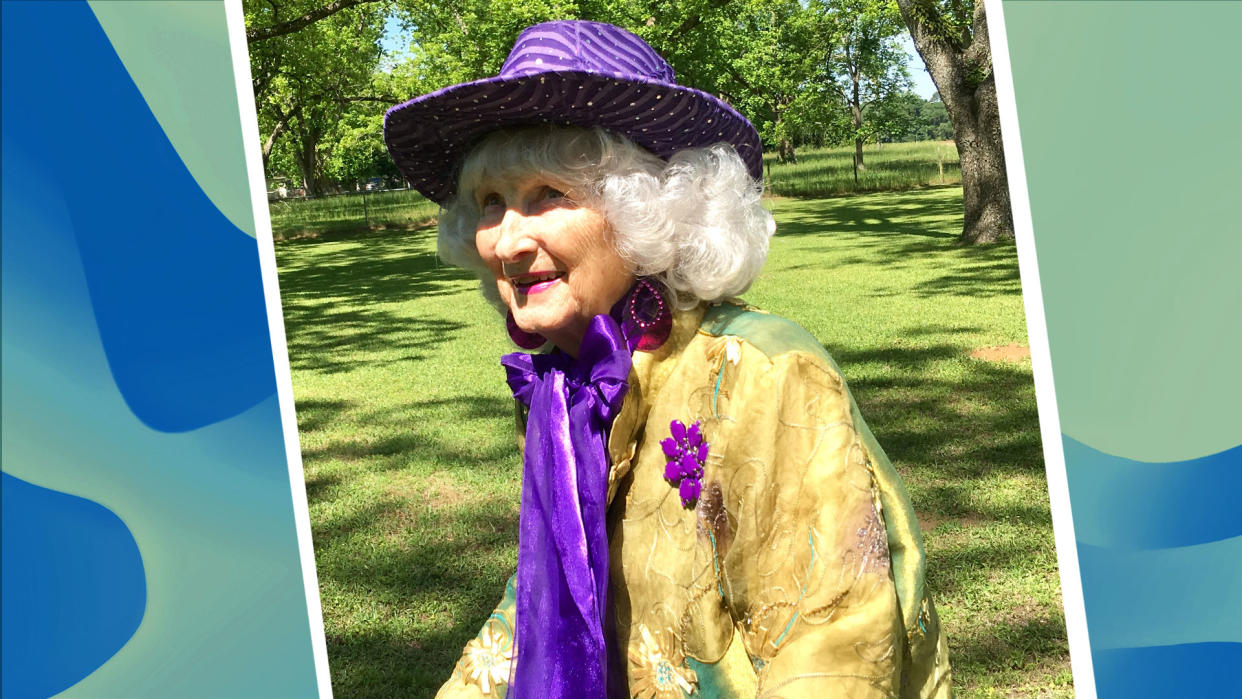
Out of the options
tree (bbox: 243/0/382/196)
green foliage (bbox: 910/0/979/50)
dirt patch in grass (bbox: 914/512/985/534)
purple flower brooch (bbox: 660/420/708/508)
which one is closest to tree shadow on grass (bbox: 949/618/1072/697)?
dirt patch in grass (bbox: 914/512/985/534)

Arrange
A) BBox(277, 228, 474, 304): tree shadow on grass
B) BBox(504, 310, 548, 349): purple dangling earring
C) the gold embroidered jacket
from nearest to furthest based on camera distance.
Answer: the gold embroidered jacket < BBox(504, 310, 548, 349): purple dangling earring < BBox(277, 228, 474, 304): tree shadow on grass

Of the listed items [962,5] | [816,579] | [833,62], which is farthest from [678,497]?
[833,62]

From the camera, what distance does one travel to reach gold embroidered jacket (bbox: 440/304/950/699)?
1.52 m

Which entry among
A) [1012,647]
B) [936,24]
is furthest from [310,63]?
[1012,647]

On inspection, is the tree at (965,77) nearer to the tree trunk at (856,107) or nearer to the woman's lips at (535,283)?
the woman's lips at (535,283)

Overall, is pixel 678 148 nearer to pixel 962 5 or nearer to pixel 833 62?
pixel 962 5

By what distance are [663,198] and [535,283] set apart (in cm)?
28

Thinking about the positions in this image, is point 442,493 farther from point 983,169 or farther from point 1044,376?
point 983,169

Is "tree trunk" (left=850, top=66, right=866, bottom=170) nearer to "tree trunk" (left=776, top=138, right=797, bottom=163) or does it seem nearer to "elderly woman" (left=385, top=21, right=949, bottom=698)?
"tree trunk" (left=776, top=138, right=797, bottom=163)

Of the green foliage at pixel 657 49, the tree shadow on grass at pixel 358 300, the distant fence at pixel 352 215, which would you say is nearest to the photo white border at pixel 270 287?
the tree shadow on grass at pixel 358 300

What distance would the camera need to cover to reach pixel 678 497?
1.68 m

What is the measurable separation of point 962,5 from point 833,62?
16105 mm

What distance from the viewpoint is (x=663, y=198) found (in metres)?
1.75

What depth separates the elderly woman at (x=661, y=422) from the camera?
1560mm
